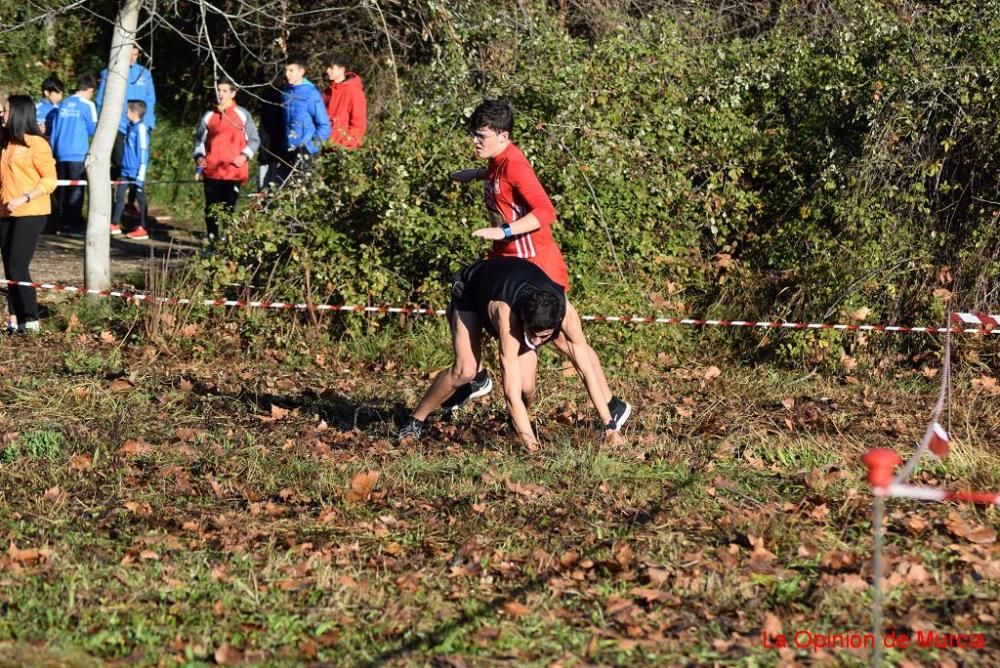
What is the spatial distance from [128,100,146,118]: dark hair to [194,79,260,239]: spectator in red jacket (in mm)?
2336

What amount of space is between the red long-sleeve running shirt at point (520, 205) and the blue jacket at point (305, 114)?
479 centimetres

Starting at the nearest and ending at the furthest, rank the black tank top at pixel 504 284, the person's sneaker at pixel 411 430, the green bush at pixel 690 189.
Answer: the black tank top at pixel 504 284 < the person's sneaker at pixel 411 430 < the green bush at pixel 690 189

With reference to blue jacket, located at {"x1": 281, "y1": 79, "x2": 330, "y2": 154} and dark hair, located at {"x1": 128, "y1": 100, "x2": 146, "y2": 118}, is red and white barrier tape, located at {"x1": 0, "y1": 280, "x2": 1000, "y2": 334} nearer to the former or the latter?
blue jacket, located at {"x1": 281, "y1": 79, "x2": 330, "y2": 154}

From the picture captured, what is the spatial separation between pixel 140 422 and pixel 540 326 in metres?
2.56

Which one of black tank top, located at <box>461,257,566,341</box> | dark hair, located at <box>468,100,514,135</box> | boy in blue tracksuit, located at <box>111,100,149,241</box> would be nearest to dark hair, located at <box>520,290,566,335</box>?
black tank top, located at <box>461,257,566,341</box>

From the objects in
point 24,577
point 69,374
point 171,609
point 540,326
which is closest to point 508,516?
point 540,326

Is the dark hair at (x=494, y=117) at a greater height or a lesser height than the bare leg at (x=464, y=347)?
greater

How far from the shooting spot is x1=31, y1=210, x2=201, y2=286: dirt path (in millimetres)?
11922

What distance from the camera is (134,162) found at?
14.7 m

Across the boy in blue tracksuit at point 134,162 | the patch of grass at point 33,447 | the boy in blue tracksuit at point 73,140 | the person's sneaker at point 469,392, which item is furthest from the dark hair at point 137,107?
the person's sneaker at point 469,392

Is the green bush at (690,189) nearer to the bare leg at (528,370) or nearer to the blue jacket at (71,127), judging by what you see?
the bare leg at (528,370)

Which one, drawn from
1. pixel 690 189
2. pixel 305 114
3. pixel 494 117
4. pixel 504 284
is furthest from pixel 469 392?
pixel 305 114

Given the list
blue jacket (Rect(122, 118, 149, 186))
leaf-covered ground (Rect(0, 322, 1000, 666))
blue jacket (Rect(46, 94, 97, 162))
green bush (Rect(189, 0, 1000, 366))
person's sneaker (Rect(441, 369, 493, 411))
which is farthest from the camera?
blue jacket (Rect(122, 118, 149, 186))

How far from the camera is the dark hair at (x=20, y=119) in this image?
31.9ft
